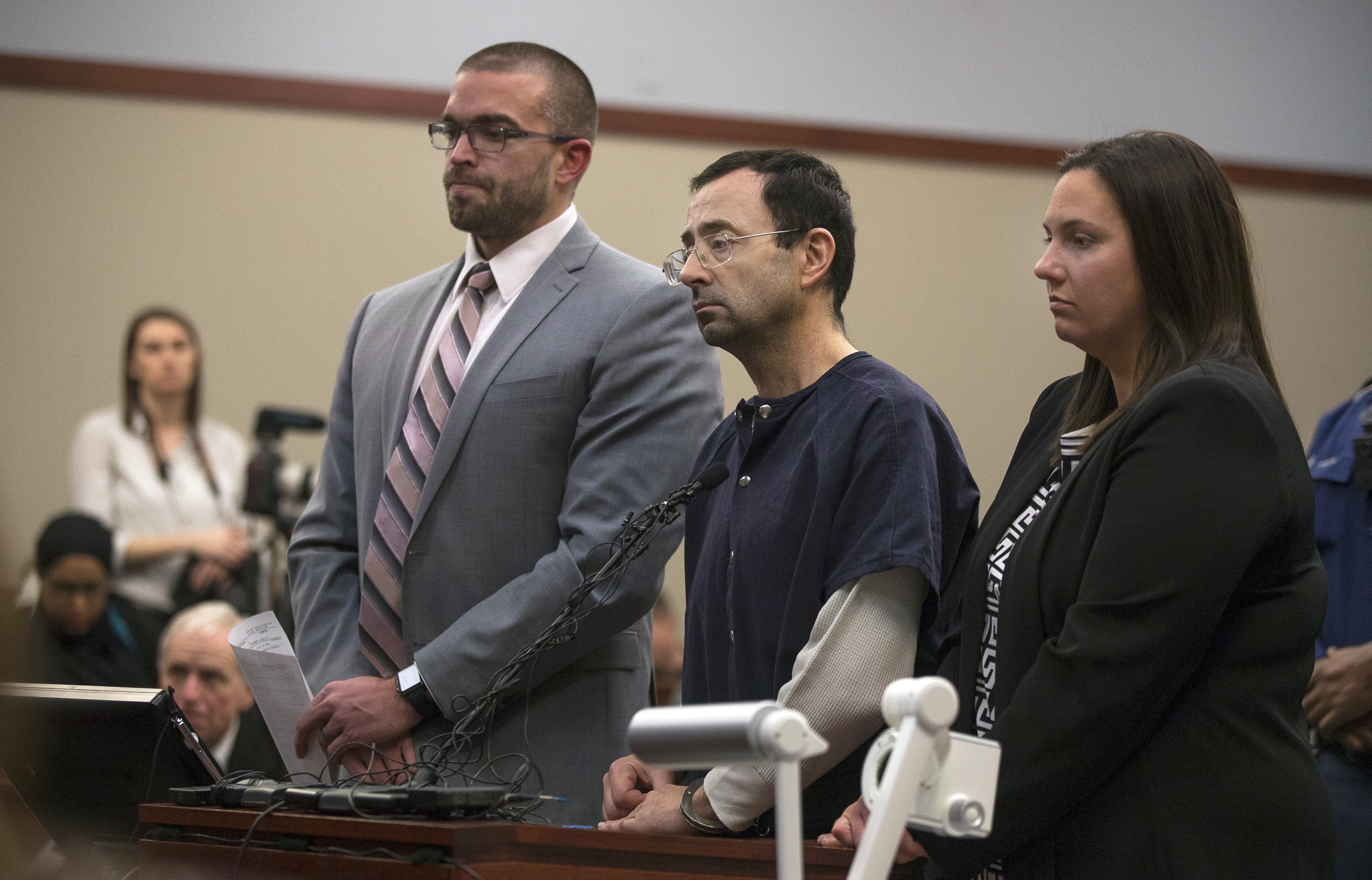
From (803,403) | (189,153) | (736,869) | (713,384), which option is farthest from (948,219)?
Answer: (736,869)

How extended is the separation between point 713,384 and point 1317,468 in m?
1.13

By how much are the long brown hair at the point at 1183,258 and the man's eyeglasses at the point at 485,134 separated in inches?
37.6

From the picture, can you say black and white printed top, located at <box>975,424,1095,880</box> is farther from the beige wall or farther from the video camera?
the beige wall

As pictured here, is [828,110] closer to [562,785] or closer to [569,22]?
[569,22]

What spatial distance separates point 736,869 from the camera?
1.38m

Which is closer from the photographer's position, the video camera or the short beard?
the short beard

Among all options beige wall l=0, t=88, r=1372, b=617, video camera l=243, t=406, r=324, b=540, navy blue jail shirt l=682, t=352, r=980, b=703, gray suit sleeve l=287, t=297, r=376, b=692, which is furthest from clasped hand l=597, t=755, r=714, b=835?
beige wall l=0, t=88, r=1372, b=617

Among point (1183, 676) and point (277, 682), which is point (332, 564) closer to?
point (277, 682)

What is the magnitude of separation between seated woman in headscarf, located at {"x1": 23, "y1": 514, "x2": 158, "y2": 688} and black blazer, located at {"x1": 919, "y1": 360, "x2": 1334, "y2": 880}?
8.43 feet

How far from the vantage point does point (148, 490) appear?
3889 millimetres

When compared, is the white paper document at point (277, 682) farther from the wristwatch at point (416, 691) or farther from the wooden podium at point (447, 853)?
the wooden podium at point (447, 853)

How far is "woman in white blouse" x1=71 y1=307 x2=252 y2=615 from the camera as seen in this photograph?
3721 millimetres

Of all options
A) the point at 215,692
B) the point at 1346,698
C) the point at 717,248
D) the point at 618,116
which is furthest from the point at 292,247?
the point at 1346,698

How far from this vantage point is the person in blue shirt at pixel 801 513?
5.22 ft
